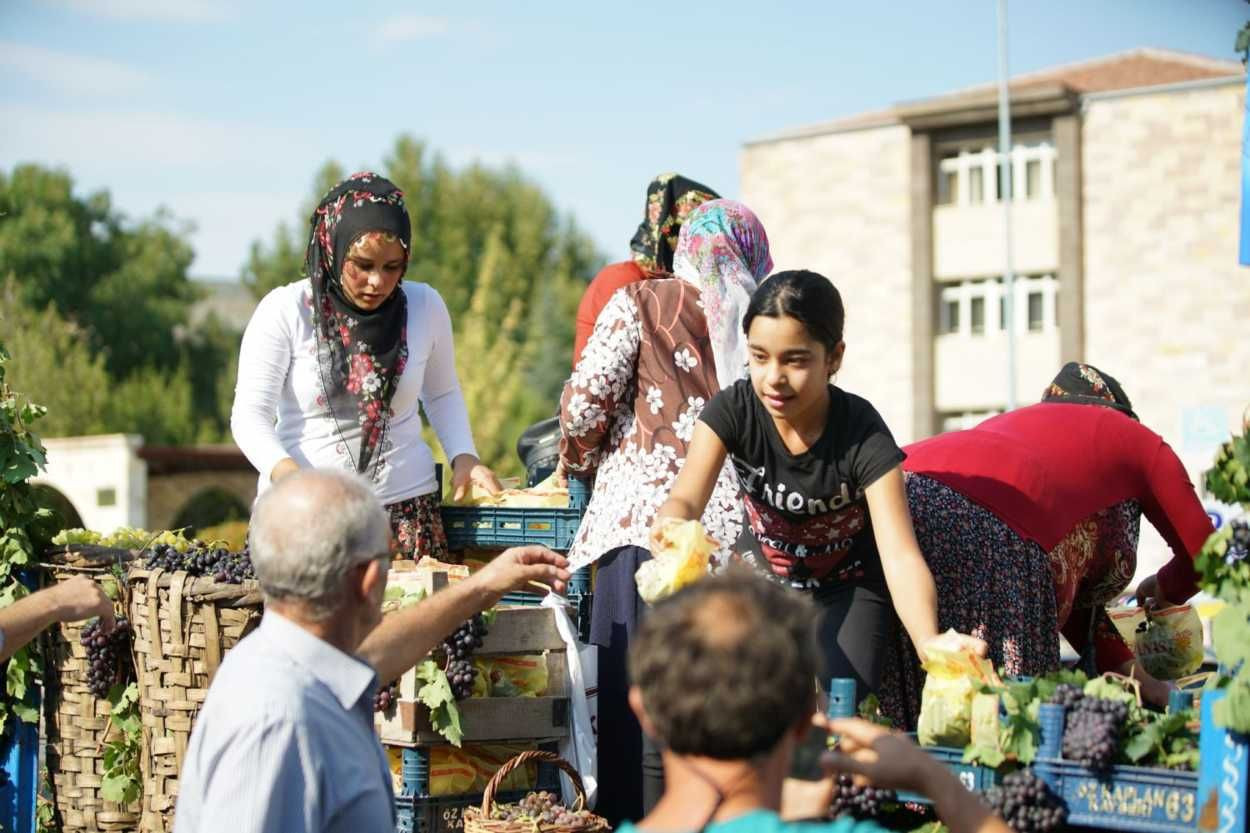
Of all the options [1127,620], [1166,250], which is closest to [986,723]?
[1127,620]

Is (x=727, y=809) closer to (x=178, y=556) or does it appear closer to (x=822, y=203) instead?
(x=178, y=556)

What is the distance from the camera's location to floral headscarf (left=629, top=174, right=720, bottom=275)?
5.38 meters

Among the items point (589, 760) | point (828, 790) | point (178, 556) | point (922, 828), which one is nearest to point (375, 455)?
point (178, 556)

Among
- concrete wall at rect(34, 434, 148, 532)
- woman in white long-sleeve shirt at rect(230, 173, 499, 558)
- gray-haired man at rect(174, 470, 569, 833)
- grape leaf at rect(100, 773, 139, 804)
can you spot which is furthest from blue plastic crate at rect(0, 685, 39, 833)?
concrete wall at rect(34, 434, 148, 532)

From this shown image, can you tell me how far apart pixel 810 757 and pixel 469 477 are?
10.8ft

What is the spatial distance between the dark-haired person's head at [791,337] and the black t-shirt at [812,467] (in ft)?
0.33

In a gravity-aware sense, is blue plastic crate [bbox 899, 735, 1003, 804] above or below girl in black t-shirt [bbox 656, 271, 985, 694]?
below

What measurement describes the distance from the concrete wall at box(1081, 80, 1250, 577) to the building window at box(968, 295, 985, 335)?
2.68 metres

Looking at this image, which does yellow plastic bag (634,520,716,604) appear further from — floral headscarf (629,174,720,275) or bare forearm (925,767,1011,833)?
floral headscarf (629,174,720,275)

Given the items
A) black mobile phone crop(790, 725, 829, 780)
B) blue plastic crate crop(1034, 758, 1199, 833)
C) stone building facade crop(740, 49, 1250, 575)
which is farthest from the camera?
stone building facade crop(740, 49, 1250, 575)

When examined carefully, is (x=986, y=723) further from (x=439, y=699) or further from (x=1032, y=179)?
(x=1032, y=179)

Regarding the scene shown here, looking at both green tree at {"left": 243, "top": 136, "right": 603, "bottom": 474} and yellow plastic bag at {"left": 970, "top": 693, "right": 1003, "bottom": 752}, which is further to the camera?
green tree at {"left": 243, "top": 136, "right": 603, "bottom": 474}

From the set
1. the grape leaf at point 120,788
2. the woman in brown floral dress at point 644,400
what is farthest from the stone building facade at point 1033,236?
the grape leaf at point 120,788

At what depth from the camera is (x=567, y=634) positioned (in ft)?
16.3
